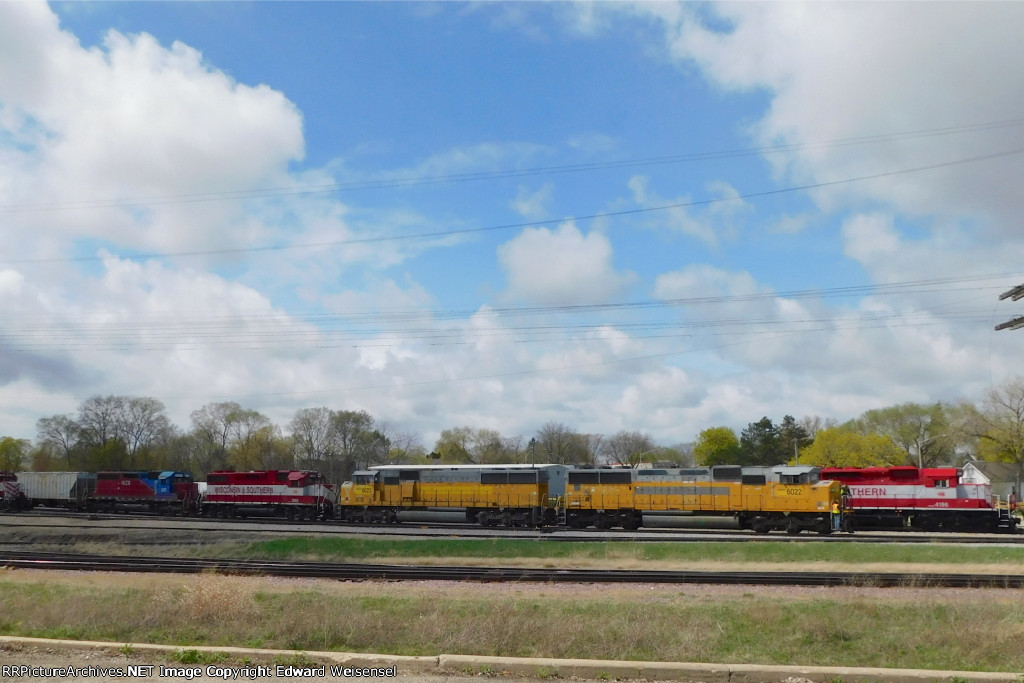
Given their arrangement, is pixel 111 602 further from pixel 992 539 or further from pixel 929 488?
pixel 929 488

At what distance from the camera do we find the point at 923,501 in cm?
3900

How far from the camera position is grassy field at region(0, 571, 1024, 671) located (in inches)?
430

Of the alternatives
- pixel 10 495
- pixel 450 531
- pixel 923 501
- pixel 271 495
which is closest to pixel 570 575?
pixel 450 531


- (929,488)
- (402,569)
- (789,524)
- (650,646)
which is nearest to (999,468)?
(929,488)

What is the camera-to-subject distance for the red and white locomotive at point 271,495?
49438 millimetres

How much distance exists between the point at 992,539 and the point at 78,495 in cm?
5958

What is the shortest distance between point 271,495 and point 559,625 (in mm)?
41883

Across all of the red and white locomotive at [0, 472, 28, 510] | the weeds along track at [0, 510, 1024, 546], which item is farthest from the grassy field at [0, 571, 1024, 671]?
the red and white locomotive at [0, 472, 28, 510]

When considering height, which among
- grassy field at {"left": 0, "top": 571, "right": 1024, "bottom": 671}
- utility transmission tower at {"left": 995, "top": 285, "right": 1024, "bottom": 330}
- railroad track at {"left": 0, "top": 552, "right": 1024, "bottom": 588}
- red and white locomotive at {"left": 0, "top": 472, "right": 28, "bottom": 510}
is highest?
utility transmission tower at {"left": 995, "top": 285, "right": 1024, "bottom": 330}

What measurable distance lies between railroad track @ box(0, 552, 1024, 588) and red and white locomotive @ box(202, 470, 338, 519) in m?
25.1

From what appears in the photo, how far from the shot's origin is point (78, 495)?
188 ft

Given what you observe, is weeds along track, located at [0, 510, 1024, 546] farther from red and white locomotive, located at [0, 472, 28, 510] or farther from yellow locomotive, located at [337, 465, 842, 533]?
red and white locomotive, located at [0, 472, 28, 510]

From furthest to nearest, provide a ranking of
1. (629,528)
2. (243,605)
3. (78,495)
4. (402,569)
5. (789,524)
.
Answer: (78,495) < (629,528) < (789,524) < (402,569) < (243,605)

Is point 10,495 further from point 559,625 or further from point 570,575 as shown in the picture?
point 559,625
